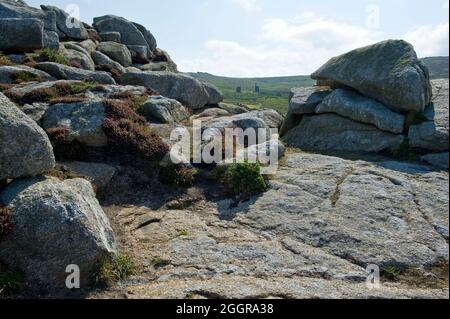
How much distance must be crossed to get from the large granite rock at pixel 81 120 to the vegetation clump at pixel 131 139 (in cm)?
35

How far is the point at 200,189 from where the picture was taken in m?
17.2

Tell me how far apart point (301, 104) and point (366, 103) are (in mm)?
3937

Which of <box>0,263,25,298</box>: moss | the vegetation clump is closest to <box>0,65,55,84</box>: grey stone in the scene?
the vegetation clump

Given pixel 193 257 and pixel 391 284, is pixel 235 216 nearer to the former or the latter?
pixel 193 257

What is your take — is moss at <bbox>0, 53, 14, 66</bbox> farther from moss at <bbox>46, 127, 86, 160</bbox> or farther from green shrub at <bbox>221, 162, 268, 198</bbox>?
green shrub at <bbox>221, 162, 268, 198</bbox>

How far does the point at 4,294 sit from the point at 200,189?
28.1ft

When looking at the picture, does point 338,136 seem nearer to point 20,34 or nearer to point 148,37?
point 20,34

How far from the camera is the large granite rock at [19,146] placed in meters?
12.3

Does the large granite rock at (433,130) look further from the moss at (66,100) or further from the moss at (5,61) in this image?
the moss at (5,61)

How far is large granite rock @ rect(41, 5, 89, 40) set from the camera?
1781 inches

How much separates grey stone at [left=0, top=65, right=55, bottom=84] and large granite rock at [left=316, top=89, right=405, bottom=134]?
60.2 feet

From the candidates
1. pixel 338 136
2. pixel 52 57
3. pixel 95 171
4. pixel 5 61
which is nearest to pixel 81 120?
pixel 95 171

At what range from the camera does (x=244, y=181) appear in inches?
645
